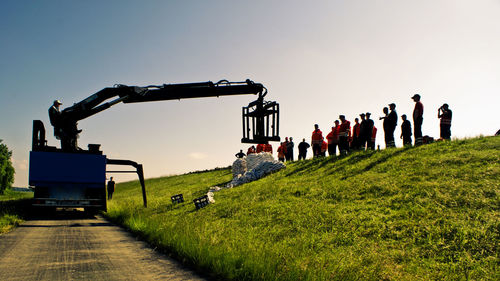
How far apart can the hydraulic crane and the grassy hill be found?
163cm

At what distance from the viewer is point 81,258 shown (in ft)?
19.0

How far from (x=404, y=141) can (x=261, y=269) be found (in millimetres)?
12868

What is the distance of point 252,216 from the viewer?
Answer: 10328 mm

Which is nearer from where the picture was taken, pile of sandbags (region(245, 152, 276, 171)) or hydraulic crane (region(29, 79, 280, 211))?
hydraulic crane (region(29, 79, 280, 211))

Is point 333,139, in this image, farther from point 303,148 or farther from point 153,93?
point 153,93

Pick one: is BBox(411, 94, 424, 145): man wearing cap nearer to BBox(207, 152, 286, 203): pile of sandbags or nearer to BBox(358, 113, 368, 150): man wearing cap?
BBox(358, 113, 368, 150): man wearing cap

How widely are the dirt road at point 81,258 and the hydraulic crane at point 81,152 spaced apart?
342 centimetres

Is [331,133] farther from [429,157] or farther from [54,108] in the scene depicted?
[54,108]

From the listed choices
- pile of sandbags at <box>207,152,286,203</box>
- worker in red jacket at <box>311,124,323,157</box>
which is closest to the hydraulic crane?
pile of sandbags at <box>207,152,286,203</box>

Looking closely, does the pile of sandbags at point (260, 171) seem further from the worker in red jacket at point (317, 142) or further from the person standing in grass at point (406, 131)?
the person standing in grass at point (406, 131)

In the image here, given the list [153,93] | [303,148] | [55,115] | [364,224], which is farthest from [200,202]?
[303,148]

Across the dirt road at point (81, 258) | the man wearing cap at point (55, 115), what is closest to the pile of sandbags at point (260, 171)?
the man wearing cap at point (55, 115)

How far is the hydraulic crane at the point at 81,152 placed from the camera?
38.6 ft

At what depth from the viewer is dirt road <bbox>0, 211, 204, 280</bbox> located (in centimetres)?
478
